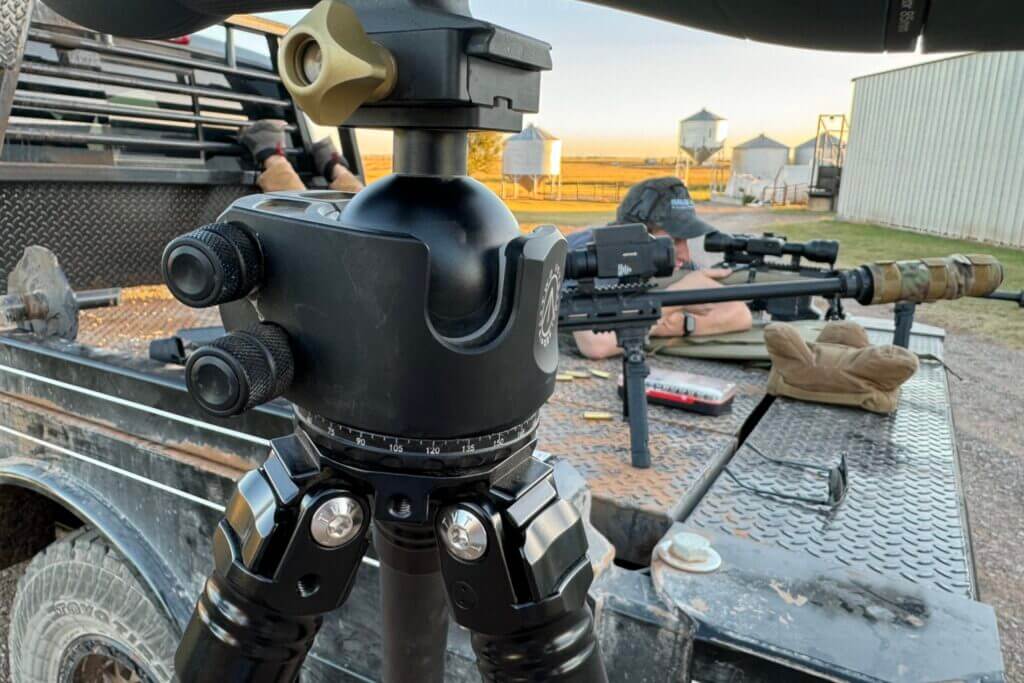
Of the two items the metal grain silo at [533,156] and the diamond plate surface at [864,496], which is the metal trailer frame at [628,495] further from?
the metal grain silo at [533,156]

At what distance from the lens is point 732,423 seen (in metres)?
2.01

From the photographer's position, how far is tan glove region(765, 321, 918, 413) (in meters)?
2.08

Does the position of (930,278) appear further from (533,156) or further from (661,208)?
(533,156)

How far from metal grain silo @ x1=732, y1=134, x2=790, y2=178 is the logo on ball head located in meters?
33.6

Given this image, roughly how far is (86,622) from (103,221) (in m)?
1.48

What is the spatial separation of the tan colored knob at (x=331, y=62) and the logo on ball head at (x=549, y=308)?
231 millimetres

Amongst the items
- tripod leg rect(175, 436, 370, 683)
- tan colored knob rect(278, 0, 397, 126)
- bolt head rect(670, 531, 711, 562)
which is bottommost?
bolt head rect(670, 531, 711, 562)

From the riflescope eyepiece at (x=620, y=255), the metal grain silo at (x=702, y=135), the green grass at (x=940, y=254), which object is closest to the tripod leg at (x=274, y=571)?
the riflescope eyepiece at (x=620, y=255)

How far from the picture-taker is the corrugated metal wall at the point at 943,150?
46.9 ft

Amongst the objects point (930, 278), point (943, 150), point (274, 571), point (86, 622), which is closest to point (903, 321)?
point (930, 278)

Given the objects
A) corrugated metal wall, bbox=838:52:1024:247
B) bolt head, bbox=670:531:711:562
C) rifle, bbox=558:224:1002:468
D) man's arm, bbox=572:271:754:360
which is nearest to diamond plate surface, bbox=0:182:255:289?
man's arm, bbox=572:271:754:360

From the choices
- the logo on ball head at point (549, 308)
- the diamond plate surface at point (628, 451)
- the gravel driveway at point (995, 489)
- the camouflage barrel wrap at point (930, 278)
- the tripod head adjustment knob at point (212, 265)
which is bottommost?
the gravel driveway at point (995, 489)

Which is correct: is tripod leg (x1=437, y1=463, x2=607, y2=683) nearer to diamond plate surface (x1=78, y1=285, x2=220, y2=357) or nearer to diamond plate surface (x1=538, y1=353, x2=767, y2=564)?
diamond plate surface (x1=538, y1=353, x2=767, y2=564)

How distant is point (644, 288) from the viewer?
2.04 m
